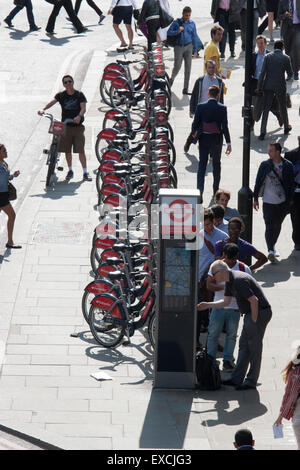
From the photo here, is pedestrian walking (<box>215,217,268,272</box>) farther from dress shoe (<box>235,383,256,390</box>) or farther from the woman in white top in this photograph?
the woman in white top

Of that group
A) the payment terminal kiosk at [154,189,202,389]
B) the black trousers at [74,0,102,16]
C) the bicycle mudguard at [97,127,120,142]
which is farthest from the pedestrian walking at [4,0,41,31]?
the payment terminal kiosk at [154,189,202,389]

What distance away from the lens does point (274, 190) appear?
1596 cm

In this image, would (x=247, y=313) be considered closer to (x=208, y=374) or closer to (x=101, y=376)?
(x=208, y=374)

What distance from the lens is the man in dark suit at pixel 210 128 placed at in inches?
687

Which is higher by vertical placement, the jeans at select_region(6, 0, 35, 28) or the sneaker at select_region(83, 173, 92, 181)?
the sneaker at select_region(83, 173, 92, 181)

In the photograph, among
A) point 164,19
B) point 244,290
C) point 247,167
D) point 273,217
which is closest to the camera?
point 244,290

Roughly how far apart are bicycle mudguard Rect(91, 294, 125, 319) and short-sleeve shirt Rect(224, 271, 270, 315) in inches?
64.3

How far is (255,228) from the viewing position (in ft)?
57.0

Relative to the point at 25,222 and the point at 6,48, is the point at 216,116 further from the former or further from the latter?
the point at 6,48

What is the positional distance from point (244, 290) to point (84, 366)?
211cm

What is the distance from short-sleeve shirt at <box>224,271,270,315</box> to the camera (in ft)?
39.7

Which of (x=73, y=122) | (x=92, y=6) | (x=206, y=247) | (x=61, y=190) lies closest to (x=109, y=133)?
(x=73, y=122)

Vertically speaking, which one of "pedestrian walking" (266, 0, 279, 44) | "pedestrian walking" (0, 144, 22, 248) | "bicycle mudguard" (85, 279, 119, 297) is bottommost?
"pedestrian walking" (266, 0, 279, 44)

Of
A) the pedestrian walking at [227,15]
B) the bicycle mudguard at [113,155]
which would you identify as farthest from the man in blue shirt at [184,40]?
the bicycle mudguard at [113,155]
